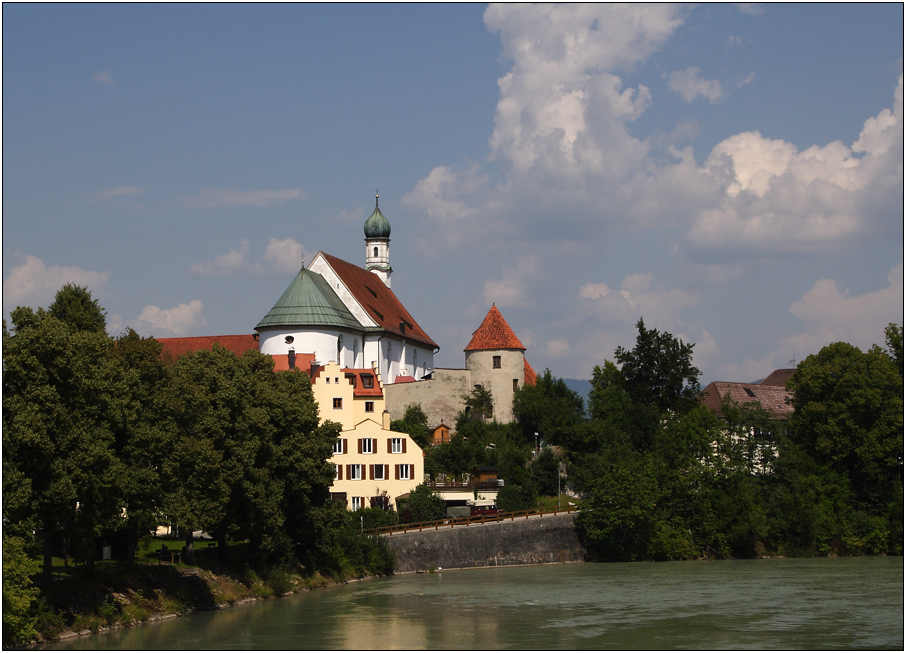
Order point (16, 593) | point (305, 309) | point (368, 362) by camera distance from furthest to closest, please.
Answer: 1. point (368, 362)
2. point (305, 309)
3. point (16, 593)

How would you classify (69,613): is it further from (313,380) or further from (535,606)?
(313,380)

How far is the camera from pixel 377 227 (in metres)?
116

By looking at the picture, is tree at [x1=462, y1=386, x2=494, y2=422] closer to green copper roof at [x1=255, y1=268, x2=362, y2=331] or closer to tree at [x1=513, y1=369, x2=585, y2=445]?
tree at [x1=513, y1=369, x2=585, y2=445]

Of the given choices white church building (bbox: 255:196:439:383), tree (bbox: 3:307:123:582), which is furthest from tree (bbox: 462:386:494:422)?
tree (bbox: 3:307:123:582)

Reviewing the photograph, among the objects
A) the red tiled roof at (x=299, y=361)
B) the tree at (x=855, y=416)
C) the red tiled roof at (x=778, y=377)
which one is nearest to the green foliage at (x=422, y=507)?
the red tiled roof at (x=299, y=361)

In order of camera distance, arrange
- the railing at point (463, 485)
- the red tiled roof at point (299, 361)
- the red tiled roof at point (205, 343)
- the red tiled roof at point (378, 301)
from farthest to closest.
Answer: the red tiled roof at point (378, 301), the red tiled roof at point (205, 343), the red tiled roof at point (299, 361), the railing at point (463, 485)

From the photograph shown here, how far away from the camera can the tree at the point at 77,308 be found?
50.5 meters

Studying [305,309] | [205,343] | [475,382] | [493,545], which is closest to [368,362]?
[305,309]

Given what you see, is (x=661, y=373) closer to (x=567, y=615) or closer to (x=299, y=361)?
(x=299, y=361)

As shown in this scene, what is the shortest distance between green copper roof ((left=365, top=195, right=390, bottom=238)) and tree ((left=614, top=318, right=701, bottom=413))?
45208mm

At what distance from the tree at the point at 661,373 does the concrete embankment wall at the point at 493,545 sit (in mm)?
16314

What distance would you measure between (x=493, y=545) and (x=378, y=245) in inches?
2423

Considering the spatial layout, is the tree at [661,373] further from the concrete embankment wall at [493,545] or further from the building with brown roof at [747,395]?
the concrete embankment wall at [493,545]

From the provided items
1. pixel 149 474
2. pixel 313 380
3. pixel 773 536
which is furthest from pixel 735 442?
pixel 149 474
